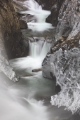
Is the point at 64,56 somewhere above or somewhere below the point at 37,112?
above

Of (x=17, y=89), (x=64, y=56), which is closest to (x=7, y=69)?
(x=17, y=89)

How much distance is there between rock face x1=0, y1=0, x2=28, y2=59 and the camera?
9.65m

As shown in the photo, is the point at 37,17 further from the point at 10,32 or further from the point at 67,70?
the point at 67,70

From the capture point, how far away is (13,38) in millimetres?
10242

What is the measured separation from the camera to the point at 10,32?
9.98 metres

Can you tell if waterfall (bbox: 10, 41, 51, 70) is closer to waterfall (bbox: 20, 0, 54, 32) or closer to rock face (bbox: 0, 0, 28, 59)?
rock face (bbox: 0, 0, 28, 59)

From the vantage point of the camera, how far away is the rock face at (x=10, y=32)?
380 inches

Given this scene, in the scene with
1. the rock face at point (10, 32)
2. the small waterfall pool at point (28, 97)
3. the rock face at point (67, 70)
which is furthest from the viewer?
the rock face at point (10, 32)

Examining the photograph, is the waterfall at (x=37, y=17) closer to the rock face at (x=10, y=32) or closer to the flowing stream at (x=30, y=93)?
the flowing stream at (x=30, y=93)

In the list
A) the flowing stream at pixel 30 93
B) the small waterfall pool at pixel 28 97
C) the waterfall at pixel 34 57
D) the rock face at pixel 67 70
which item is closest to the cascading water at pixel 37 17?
the waterfall at pixel 34 57

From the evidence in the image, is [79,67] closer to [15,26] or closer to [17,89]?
[17,89]

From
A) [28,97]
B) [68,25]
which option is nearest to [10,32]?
[68,25]

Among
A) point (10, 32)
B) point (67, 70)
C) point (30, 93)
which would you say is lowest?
point (30, 93)

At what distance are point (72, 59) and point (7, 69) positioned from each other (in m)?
2.79
